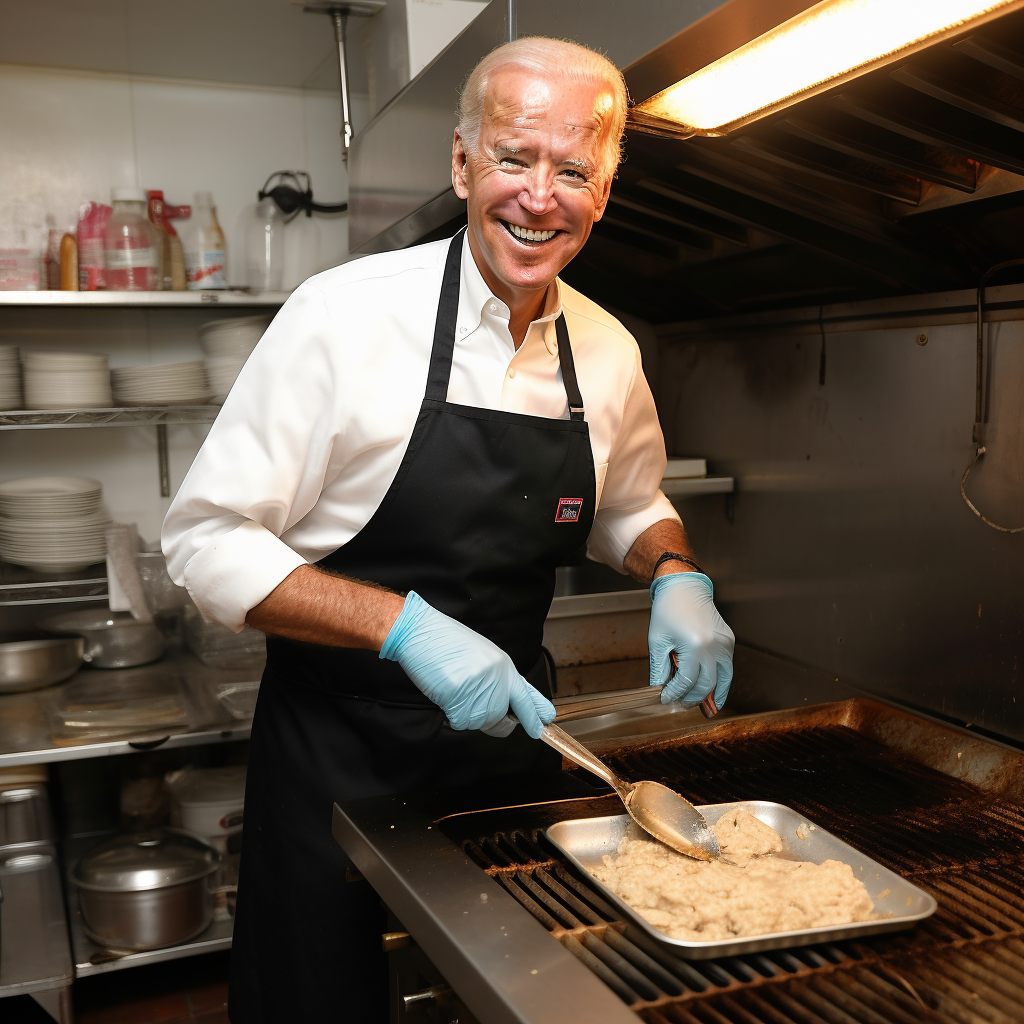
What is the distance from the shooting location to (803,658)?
2.12 metres

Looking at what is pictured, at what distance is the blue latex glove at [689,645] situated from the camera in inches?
55.4

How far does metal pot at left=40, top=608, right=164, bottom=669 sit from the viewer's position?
2.66 m

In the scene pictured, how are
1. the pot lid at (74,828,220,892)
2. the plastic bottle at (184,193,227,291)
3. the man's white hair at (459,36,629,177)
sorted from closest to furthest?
the man's white hair at (459,36,629,177) → the pot lid at (74,828,220,892) → the plastic bottle at (184,193,227,291)

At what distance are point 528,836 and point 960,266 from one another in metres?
1.16

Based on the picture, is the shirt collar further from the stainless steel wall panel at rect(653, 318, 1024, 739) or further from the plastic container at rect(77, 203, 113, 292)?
the plastic container at rect(77, 203, 113, 292)

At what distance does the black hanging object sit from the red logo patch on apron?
6.15 feet

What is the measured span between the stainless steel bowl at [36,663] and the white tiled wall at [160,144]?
114cm

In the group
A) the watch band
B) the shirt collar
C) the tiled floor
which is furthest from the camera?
the tiled floor

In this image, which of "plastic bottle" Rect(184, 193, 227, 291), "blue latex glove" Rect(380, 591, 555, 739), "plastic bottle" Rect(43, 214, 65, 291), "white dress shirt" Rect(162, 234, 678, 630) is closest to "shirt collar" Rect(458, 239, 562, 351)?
"white dress shirt" Rect(162, 234, 678, 630)

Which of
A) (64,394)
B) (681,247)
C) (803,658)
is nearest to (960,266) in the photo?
(681,247)

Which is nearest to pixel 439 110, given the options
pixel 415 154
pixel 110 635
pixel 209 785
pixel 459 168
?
pixel 415 154

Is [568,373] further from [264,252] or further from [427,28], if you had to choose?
[264,252]

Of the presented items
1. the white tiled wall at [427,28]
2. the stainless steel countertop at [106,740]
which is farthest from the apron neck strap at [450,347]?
the stainless steel countertop at [106,740]

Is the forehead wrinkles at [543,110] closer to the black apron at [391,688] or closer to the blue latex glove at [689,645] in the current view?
the black apron at [391,688]
